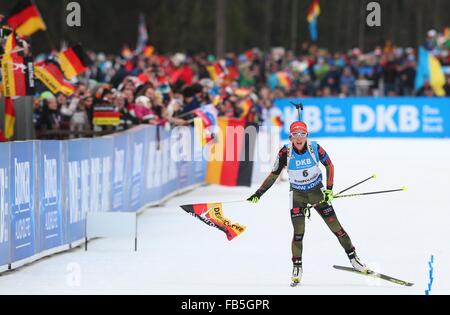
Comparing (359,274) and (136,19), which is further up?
(136,19)

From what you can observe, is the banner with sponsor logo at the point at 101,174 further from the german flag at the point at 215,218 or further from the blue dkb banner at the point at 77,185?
the german flag at the point at 215,218

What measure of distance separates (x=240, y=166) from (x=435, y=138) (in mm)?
18407

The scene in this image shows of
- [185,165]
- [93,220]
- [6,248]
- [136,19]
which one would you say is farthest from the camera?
[136,19]

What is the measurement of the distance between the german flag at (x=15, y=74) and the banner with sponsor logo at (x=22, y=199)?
2906mm

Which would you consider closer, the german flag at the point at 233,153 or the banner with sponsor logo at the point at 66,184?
the banner with sponsor logo at the point at 66,184

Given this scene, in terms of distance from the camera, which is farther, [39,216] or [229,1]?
[229,1]

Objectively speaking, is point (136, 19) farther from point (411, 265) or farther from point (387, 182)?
point (411, 265)

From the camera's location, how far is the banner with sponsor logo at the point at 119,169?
62.7 ft

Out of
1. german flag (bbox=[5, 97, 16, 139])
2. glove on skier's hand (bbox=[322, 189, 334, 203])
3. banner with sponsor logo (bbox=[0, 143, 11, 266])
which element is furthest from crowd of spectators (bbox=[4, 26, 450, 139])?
glove on skier's hand (bbox=[322, 189, 334, 203])

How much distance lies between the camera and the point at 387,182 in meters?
27.5

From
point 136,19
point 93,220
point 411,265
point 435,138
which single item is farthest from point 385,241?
point 136,19

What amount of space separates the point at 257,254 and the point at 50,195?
9.35 feet

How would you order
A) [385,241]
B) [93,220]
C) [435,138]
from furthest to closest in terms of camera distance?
[435,138], [385,241], [93,220]

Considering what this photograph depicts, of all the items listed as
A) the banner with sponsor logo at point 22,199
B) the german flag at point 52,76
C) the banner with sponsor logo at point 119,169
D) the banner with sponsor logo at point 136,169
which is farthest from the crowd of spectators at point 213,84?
the banner with sponsor logo at point 22,199
